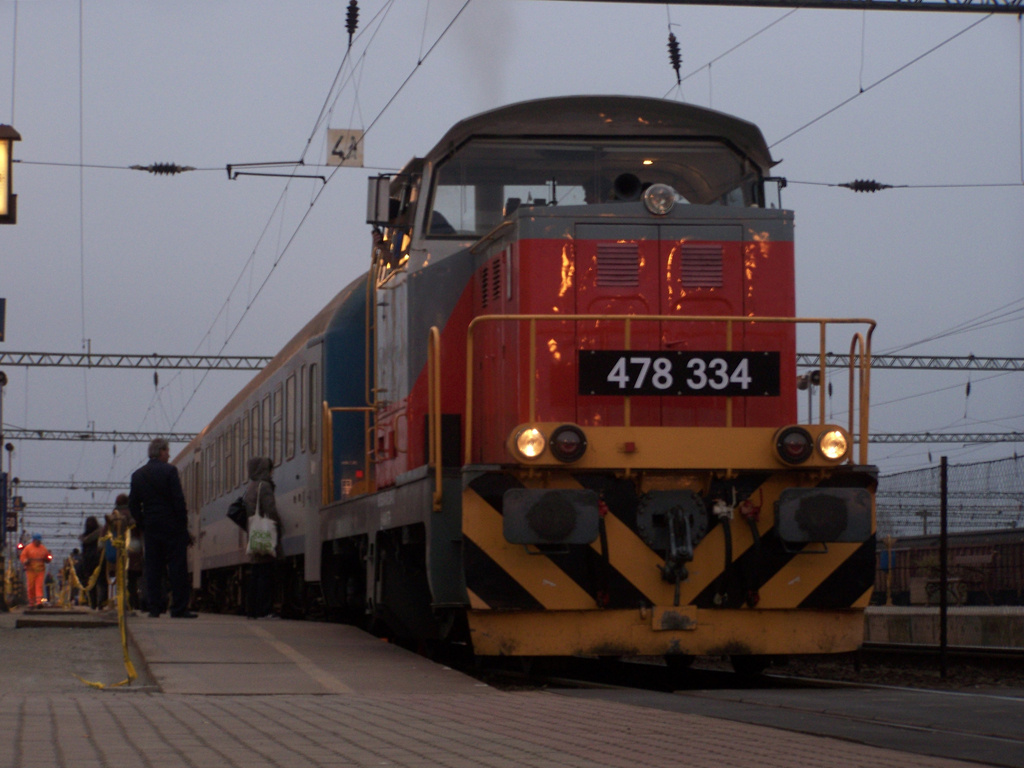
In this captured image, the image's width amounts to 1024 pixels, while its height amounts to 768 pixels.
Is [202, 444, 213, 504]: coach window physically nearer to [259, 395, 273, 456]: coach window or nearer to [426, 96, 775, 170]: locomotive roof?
[259, 395, 273, 456]: coach window

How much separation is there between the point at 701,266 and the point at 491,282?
4.41 feet

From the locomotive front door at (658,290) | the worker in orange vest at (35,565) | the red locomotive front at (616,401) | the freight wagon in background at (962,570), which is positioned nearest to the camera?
the red locomotive front at (616,401)

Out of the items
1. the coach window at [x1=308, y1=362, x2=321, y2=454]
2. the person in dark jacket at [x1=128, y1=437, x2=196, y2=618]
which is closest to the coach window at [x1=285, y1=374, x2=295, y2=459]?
the coach window at [x1=308, y1=362, x2=321, y2=454]

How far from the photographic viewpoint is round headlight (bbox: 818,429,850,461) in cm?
793

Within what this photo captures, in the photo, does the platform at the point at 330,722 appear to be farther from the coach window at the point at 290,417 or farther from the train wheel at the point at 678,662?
the coach window at the point at 290,417

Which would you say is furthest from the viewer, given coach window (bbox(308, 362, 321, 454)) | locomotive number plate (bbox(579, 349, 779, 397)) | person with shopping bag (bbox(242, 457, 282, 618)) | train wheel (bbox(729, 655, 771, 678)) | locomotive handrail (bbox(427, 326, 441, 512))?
person with shopping bag (bbox(242, 457, 282, 618))

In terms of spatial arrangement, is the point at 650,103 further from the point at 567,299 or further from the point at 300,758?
the point at 300,758

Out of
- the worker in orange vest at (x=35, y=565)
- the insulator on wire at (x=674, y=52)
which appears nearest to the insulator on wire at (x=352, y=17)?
the insulator on wire at (x=674, y=52)

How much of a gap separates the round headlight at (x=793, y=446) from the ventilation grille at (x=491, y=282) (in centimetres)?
198

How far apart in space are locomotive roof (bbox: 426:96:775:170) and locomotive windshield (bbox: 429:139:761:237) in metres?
0.07

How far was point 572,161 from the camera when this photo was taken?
902cm

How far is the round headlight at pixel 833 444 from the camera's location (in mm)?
7934

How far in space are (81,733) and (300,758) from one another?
1067mm

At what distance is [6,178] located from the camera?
1141 cm
